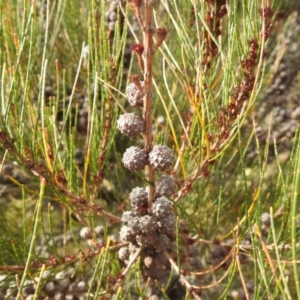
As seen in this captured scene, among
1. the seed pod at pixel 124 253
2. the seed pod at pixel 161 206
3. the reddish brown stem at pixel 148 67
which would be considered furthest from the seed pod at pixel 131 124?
the seed pod at pixel 124 253

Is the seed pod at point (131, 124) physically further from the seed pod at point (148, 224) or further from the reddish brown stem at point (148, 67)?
the seed pod at point (148, 224)

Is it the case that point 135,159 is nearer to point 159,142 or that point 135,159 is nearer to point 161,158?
point 161,158

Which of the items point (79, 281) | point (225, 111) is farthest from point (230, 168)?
point (225, 111)

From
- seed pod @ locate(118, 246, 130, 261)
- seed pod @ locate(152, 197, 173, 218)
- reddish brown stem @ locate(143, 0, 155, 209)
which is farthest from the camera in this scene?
seed pod @ locate(118, 246, 130, 261)

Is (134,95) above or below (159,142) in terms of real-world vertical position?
above

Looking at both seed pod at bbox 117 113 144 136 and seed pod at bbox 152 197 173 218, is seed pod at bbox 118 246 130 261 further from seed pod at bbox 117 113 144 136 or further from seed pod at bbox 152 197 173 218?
seed pod at bbox 117 113 144 136

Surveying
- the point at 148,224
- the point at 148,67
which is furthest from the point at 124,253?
the point at 148,67

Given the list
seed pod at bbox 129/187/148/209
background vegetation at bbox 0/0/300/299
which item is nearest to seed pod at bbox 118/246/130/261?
background vegetation at bbox 0/0/300/299

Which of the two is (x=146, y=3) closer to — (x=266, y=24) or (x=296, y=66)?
(x=266, y=24)
